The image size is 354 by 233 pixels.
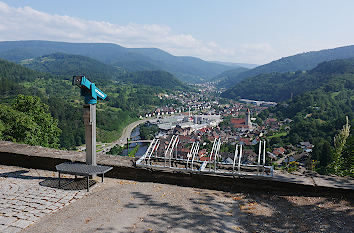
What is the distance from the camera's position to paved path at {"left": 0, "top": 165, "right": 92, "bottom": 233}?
335 cm

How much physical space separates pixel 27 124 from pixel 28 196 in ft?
38.8

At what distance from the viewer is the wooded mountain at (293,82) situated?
8724 centimetres

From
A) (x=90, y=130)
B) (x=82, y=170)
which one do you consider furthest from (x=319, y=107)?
(x=82, y=170)

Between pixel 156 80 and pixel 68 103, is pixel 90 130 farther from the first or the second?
pixel 156 80

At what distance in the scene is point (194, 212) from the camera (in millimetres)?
3664

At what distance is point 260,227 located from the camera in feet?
10.9

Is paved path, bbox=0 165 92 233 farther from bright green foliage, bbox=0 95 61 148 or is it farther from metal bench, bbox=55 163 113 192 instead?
bright green foliage, bbox=0 95 61 148

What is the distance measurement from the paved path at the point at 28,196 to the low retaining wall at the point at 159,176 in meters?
0.28

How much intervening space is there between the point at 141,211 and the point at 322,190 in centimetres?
275

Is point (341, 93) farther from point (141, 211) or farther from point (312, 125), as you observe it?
point (141, 211)

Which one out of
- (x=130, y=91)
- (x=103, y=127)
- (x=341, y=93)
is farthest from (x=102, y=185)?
(x=130, y=91)

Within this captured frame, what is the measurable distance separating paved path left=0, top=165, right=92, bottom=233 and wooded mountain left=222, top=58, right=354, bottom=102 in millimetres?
81076

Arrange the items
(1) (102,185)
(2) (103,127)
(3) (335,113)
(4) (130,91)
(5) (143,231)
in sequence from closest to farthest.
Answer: (5) (143,231), (1) (102,185), (3) (335,113), (2) (103,127), (4) (130,91)

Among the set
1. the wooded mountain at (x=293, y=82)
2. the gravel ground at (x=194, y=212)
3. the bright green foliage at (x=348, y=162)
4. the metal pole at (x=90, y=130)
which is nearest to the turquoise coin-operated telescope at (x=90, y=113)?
the metal pole at (x=90, y=130)
